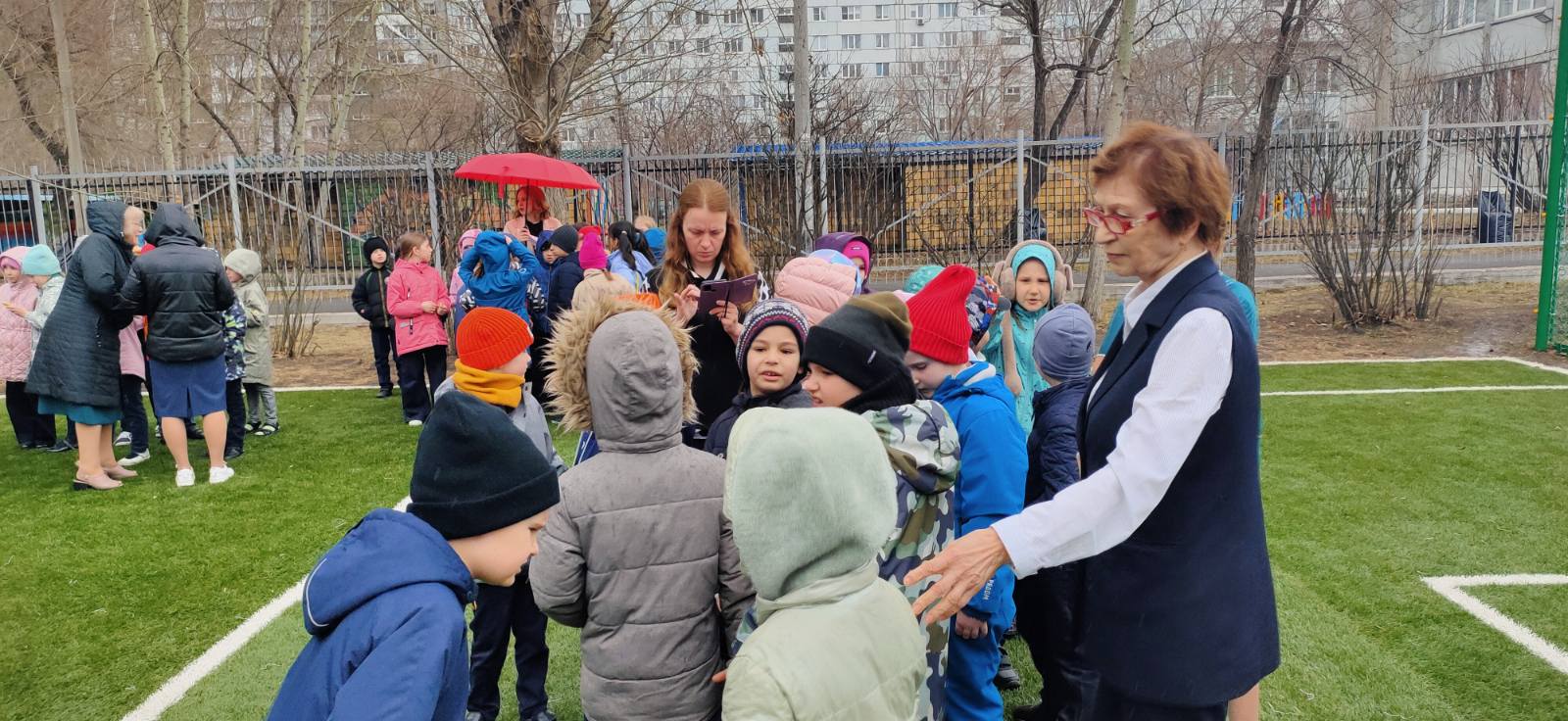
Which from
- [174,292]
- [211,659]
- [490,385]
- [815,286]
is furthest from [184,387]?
[815,286]

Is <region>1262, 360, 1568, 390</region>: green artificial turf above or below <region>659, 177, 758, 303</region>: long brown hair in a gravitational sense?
below

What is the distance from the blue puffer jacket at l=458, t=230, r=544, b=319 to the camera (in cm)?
768

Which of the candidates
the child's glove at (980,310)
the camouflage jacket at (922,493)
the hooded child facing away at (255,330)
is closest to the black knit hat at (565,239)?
the hooded child facing away at (255,330)

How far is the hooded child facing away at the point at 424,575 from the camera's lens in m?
1.65

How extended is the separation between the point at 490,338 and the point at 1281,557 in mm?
4089

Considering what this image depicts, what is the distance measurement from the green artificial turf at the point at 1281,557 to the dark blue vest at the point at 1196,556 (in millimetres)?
1929

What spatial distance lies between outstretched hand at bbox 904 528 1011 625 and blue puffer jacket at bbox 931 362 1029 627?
110cm

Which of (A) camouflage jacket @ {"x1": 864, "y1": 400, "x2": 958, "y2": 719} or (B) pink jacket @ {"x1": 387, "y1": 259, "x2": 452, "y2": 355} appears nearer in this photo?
(A) camouflage jacket @ {"x1": 864, "y1": 400, "x2": 958, "y2": 719}

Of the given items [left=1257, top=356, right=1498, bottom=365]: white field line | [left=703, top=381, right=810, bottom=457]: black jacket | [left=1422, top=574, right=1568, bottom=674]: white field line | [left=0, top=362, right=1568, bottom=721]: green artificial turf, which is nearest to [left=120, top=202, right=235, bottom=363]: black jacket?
[left=0, top=362, right=1568, bottom=721]: green artificial turf

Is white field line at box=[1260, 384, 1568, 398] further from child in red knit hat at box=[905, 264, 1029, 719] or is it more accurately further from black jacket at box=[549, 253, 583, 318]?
child in red knit hat at box=[905, 264, 1029, 719]

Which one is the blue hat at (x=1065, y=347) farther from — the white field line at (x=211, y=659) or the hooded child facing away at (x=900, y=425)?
the white field line at (x=211, y=659)

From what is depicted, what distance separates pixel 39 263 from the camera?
7.42 metres

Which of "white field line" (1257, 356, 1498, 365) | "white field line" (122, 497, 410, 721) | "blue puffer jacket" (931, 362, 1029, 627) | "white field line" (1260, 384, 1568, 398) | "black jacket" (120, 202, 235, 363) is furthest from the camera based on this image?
"white field line" (1257, 356, 1498, 365)

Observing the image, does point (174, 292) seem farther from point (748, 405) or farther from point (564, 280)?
point (748, 405)
